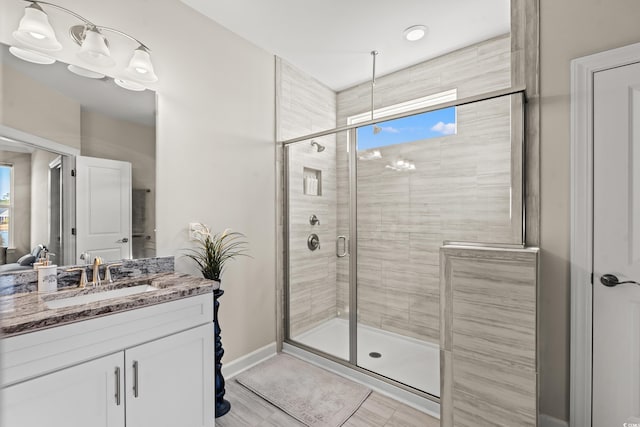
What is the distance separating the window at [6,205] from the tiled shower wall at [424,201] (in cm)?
197

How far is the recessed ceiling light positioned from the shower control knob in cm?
A: 180

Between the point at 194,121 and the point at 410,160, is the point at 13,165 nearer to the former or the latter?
the point at 194,121

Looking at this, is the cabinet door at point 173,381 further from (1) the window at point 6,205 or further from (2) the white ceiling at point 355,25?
(2) the white ceiling at point 355,25

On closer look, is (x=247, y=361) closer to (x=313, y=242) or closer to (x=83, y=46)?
(x=313, y=242)

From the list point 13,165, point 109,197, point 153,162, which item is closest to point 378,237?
point 153,162

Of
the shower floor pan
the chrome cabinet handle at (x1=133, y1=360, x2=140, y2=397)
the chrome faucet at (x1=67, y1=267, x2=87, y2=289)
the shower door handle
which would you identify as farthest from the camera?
the shower door handle

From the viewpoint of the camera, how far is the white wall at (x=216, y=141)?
191 cm

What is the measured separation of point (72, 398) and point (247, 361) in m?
1.42

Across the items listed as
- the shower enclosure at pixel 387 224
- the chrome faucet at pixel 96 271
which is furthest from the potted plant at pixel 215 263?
the shower enclosure at pixel 387 224

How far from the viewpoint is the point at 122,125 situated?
1.75 meters

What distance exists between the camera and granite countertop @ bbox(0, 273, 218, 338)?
1.03m

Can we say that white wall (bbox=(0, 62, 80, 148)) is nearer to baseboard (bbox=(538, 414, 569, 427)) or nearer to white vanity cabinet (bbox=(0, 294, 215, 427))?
white vanity cabinet (bbox=(0, 294, 215, 427))

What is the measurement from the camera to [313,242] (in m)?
2.72

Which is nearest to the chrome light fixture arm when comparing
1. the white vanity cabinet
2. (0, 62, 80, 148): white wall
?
(0, 62, 80, 148): white wall
